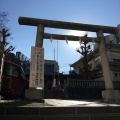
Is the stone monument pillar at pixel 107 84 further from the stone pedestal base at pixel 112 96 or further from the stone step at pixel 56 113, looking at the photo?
the stone step at pixel 56 113

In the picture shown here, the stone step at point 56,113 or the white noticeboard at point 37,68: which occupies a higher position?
the white noticeboard at point 37,68

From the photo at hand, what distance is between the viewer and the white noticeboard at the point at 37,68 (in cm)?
927

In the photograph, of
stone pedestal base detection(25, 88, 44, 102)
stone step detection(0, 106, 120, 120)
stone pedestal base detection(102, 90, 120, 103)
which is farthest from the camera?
stone pedestal base detection(102, 90, 120, 103)

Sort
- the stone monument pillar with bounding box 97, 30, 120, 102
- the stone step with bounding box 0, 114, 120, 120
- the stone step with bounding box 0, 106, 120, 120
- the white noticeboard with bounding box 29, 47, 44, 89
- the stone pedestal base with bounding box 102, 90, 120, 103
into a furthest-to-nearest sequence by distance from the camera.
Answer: the stone monument pillar with bounding box 97, 30, 120, 102 < the stone pedestal base with bounding box 102, 90, 120, 103 < the white noticeboard with bounding box 29, 47, 44, 89 < the stone step with bounding box 0, 106, 120, 120 < the stone step with bounding box 0, 114, 120, 120

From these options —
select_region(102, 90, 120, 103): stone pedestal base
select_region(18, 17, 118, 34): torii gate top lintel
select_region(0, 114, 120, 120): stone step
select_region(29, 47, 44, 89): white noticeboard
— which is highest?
select_region(18, 17, 118, 34): torii gate top lintel

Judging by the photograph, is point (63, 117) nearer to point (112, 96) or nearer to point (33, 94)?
point (33, 94)

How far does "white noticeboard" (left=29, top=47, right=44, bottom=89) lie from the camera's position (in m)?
9.27

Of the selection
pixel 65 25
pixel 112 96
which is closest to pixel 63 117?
pixel 112 96

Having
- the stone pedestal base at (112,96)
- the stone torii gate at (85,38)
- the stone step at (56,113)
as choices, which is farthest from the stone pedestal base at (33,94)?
the stone pedestal base at (112,96)

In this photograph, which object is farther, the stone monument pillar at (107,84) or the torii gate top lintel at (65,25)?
the torii gate top lintel at (65,25)

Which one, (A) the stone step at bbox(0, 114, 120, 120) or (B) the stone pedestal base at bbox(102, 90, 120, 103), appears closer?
(A) the stone step at bbox(0, 114, 120, 120)

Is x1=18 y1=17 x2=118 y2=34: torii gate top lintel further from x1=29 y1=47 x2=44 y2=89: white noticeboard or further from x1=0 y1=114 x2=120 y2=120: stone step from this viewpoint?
x1=0 y1=114 x2=120 y2=120: stone step

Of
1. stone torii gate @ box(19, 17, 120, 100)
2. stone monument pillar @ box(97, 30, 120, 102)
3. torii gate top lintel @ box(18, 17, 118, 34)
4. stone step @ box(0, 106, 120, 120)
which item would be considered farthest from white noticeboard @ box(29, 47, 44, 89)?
stone monument pillar @ box(97, 30, 120, 102)

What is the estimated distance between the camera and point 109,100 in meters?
11.2
